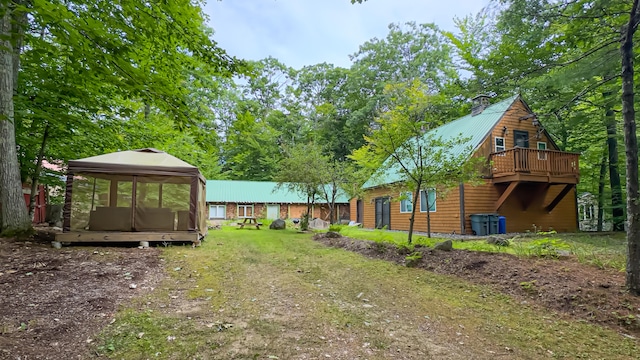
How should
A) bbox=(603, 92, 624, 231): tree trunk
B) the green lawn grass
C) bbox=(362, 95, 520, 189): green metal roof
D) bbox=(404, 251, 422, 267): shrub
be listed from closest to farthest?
the green lawn grass
bbox=(404, 251, 422, 267): shrub
bbox=(362, 95, 520, 189): green metal roof
bbox=(603, 92, 624, 231): tree trunk

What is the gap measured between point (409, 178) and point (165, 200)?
7315 mm

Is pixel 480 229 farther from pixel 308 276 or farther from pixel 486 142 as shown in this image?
pixel 308 276

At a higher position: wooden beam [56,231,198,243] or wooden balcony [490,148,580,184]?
wooden balcony [490,148,580,184]

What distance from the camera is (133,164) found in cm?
827

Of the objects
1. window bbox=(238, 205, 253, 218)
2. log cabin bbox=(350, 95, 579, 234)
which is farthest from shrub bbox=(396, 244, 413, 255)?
window bbox=(238, 205, 253, 218)

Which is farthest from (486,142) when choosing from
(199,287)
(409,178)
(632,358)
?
(199,287)

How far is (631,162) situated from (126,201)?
1052 centimetres

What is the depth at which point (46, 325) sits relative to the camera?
2920 millimetres

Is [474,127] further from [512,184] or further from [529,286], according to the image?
[529,286]

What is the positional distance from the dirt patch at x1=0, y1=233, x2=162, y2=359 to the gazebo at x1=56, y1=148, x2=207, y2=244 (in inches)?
54.1

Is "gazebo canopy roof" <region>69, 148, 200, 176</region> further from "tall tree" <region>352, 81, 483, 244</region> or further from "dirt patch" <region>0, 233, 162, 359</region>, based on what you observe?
"tall tree" <region>352, 81, 483, 244</region>

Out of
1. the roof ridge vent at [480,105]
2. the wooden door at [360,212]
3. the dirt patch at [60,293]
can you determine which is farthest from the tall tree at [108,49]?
the wooden door at [360,212]

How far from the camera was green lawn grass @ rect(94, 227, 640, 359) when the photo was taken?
272cm


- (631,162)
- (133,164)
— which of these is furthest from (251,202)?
(631,162)
